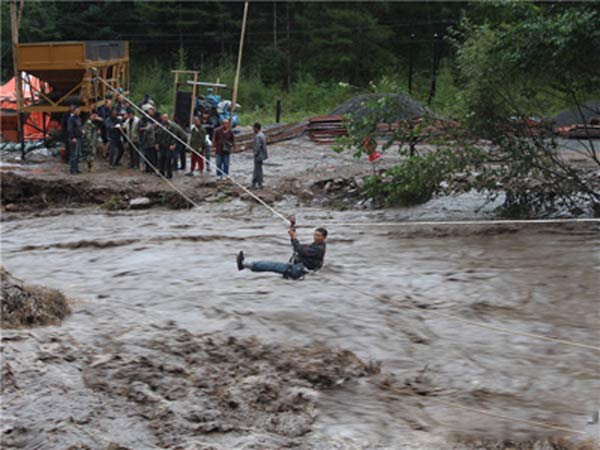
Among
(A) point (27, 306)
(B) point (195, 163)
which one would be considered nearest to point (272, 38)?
(B) point (195, 163)

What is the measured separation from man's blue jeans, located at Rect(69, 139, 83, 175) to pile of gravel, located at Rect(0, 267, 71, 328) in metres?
11.7

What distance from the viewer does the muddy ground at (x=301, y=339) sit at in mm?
8609

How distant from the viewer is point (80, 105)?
25.8 meters

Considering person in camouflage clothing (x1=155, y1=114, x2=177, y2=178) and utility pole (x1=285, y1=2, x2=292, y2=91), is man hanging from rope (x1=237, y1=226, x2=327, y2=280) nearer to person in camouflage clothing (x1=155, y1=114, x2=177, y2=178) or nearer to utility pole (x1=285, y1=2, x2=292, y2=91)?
person in camouflage clothing (x1=155, y1=114, x2=177, y2=178)

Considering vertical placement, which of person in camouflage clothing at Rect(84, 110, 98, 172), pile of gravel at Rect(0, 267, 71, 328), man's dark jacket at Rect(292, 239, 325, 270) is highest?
person in camouflage clothing at Rect(84, 110, 98, 172)

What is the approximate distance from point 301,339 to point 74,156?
13.4 meters

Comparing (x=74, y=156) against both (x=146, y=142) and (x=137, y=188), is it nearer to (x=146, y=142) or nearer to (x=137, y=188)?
(x=146, y=142)

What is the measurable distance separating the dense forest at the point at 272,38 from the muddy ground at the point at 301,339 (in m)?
28.5

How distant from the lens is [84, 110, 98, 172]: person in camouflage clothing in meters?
23.9

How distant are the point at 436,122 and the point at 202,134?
22.3 feet

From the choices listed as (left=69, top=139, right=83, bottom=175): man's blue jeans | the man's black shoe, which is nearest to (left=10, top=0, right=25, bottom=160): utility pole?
(left=69, top=139, right=83, bottom=175): man's blue jeans

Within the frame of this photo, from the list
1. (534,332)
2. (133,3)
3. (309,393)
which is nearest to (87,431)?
(309,393)

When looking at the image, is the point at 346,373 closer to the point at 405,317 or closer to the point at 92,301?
the point at 405,317

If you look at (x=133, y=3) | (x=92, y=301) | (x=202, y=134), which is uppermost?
(x=133, y=3)
